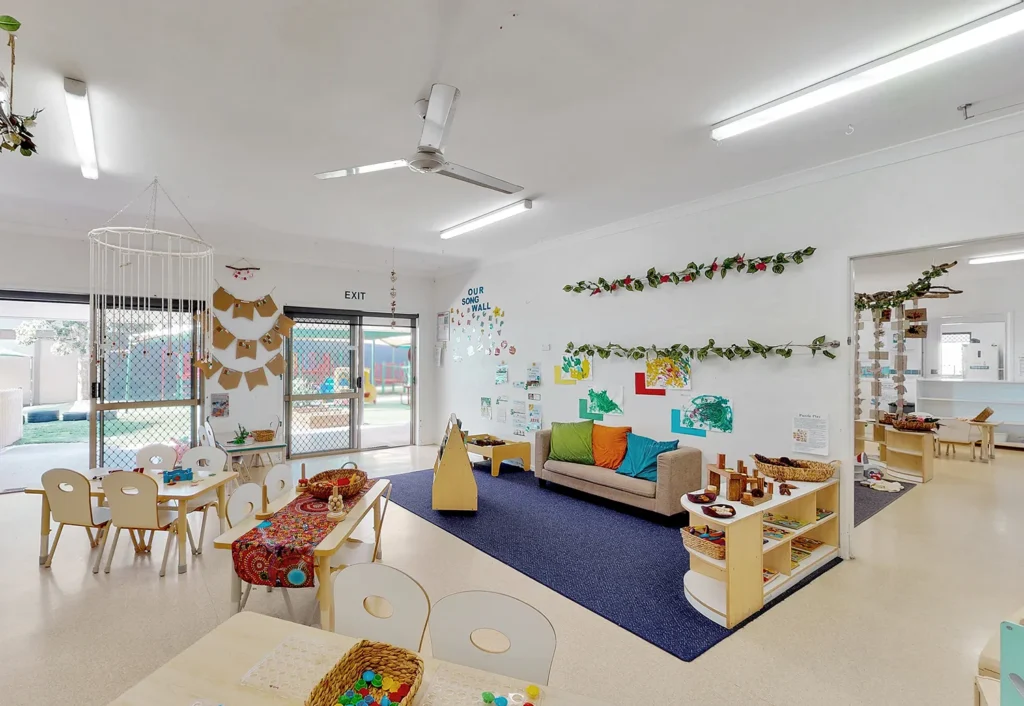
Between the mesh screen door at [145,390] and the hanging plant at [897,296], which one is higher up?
the hanging plant at [897,296]

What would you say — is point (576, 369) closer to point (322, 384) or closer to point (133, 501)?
point (322, 384)

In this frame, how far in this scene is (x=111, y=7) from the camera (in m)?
2.00

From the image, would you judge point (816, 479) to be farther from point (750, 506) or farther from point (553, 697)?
point (553, 697)

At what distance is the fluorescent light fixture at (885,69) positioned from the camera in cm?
210

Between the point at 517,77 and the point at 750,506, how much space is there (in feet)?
9.42

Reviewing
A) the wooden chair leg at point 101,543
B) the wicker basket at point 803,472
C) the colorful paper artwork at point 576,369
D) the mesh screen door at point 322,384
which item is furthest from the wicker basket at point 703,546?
the mesh screen door at point 322,384

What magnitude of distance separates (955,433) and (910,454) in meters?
1.64

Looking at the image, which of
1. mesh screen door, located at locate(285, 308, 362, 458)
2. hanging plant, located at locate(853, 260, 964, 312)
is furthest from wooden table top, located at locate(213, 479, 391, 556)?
hanging plant, located at locate(853, 260, 964, 312)

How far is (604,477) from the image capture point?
191 inches

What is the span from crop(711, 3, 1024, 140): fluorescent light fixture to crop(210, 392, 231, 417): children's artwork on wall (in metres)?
6.42

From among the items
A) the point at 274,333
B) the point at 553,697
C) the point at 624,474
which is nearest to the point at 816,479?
the point at 624,474

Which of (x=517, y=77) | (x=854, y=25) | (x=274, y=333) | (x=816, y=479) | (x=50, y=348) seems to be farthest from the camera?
(x=50, y=348)

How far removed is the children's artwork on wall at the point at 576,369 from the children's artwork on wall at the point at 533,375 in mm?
364

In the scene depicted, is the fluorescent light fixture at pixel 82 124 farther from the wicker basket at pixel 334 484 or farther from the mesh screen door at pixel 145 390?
the wicker basket at pixel 334 484
